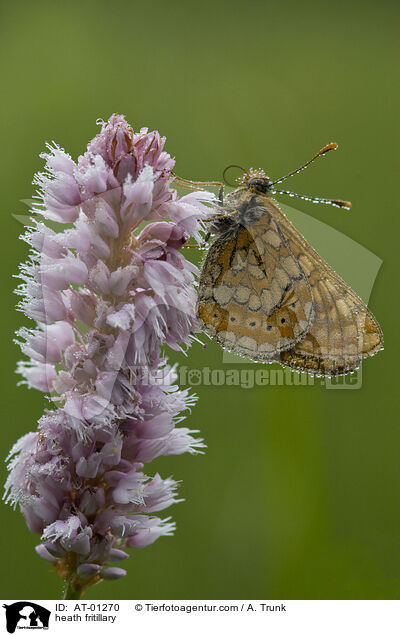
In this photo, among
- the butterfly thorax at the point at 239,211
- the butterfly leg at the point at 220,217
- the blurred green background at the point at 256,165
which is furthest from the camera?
the blurred green background at the point at 256,165

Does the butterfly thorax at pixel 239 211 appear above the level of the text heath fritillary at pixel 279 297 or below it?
above

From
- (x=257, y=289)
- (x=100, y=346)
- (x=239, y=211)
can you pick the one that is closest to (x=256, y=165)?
(x=239, y=211)

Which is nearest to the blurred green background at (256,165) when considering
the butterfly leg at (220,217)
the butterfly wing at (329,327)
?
the butterfly wing at (329,327)

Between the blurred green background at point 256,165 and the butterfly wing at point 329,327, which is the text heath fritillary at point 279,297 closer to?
the butterfly wing at point 329,327

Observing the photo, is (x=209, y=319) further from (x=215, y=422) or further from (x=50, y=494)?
(x=215, y=422)

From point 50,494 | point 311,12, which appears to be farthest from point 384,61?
point 50,494
